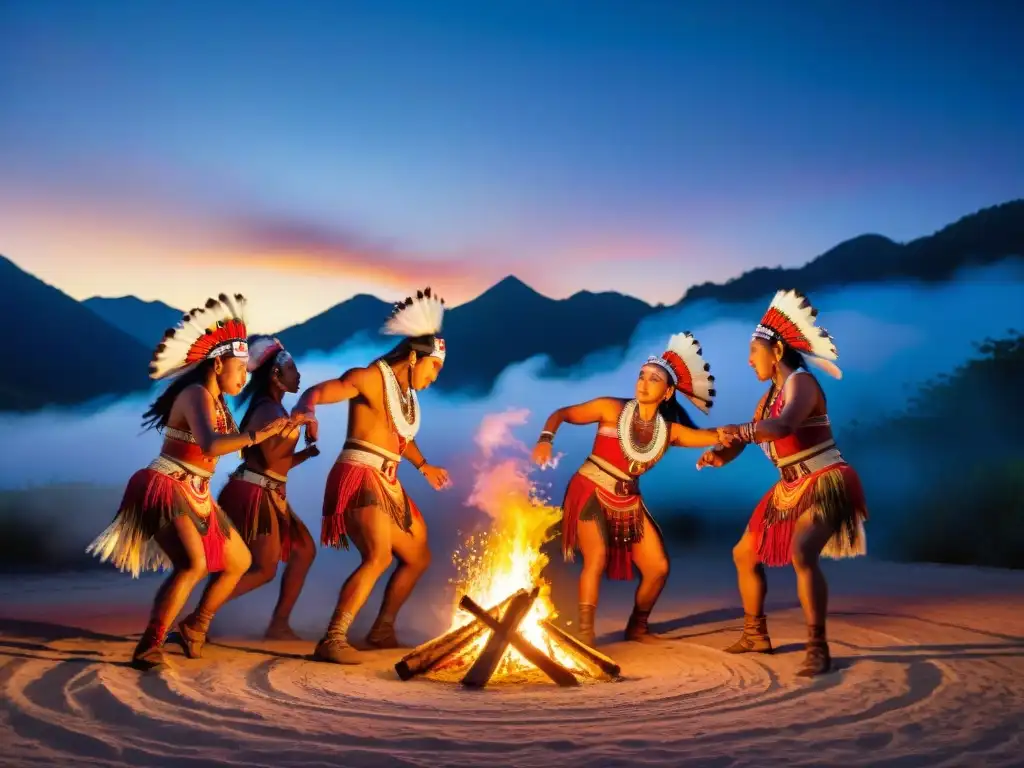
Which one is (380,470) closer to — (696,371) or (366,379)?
(366,379)

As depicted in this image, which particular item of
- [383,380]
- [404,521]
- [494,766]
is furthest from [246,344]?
[494,766]

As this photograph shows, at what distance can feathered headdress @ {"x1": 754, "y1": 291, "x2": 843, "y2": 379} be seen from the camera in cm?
578

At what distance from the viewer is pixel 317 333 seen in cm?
1677

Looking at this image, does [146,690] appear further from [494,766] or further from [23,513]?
[23,513]

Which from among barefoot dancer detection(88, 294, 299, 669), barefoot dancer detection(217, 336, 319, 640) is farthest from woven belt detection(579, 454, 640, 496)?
barefoot dancer detection(88, 294, 299, 669)

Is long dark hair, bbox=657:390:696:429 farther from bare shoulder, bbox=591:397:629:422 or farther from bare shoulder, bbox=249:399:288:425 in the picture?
bare shoulder, bbox=249:399:288:425

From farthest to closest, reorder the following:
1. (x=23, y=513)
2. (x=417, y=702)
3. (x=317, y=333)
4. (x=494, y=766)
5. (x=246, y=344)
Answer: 1. (x=317, y=333)
2. (x=23, y=513)
3. (x=246, y=344)
4. (x=417, y=702)
5. (x=494, y=766)

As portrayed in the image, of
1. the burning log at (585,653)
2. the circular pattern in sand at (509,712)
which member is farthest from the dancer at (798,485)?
the burning log at (585,653)

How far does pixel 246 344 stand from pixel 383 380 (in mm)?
763

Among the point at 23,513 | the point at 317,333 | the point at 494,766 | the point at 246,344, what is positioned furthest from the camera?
the point at 317,333

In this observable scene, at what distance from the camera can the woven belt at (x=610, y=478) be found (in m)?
6.29

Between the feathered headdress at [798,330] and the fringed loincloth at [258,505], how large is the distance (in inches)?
116

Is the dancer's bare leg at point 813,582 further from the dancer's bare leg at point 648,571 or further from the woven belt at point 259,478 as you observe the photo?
the woven belt at point 259,478

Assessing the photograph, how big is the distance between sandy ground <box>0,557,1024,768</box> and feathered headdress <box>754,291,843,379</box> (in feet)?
5.35
